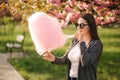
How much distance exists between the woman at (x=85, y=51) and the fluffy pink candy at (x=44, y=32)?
27 centimetres

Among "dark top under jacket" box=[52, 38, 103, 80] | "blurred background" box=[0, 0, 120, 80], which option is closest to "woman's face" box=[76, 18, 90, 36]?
"dark top under jacket" box=[52, 38, 103, 80]

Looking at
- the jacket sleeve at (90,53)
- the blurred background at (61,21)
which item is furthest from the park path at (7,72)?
the jacket sleeve at (90,53)

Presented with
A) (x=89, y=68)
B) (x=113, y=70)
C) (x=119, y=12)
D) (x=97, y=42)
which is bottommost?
(x=113, y=70)

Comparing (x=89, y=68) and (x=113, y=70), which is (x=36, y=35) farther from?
(x=113, y=70)

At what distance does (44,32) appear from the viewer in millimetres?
4367

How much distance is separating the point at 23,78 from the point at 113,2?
3.85 m

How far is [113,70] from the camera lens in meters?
12.9

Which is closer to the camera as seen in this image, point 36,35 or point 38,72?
point 36,35

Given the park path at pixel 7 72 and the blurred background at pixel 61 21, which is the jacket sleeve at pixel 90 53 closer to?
the blurred background at pixel 61 21

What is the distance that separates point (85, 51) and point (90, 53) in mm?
73

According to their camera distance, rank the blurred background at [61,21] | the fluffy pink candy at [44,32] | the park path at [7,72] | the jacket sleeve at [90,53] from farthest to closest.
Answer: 1. the park path at [7,72]
2. the blurred background at [61,21]
3. the jacket sleeve at [90,53]
4. the fluffy pink candy at [44,32]

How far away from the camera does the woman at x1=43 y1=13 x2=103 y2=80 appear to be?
470cm

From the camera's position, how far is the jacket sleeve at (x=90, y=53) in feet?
15.3

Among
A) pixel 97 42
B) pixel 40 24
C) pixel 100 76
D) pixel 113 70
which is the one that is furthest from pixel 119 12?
pixel 40 24
